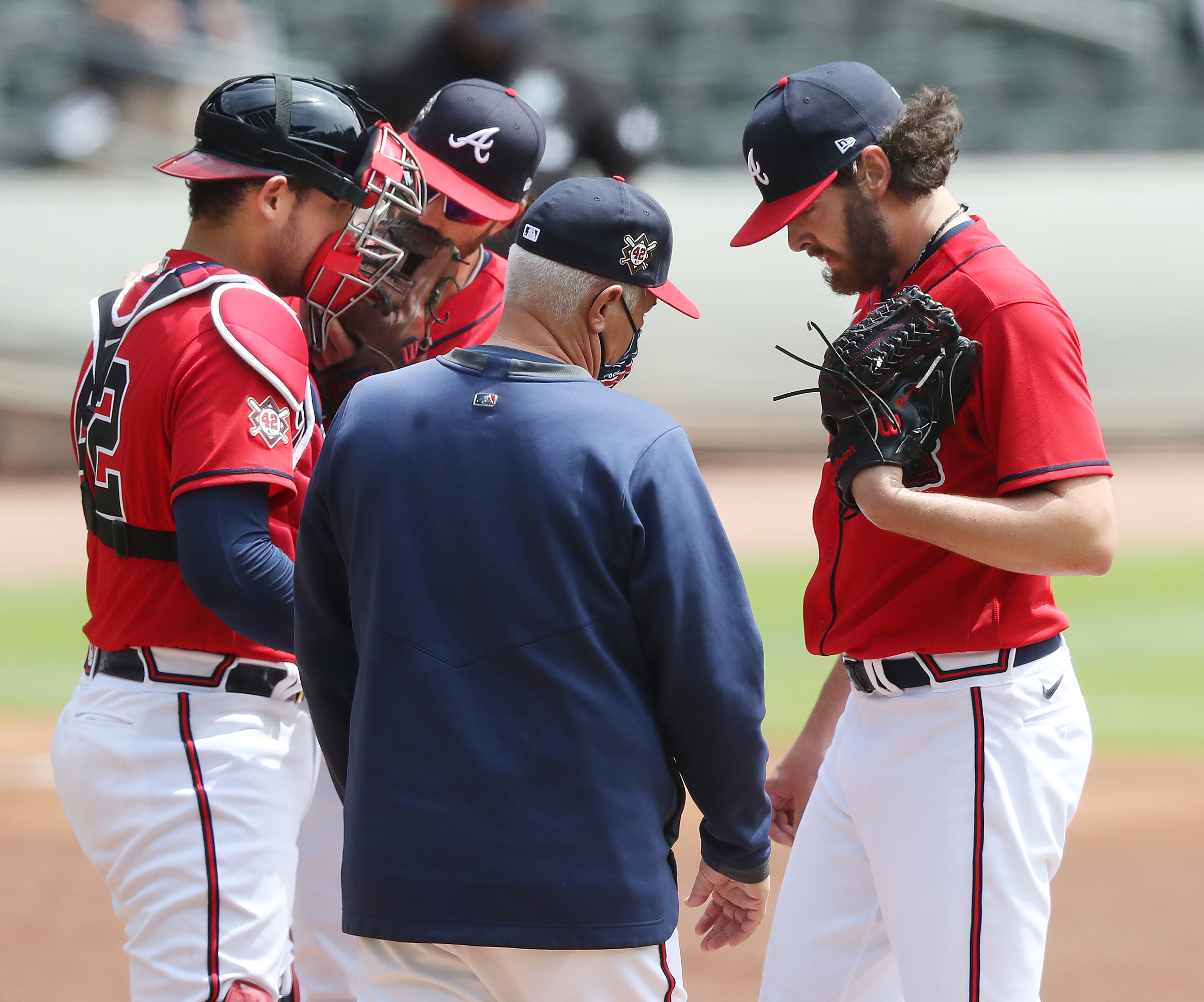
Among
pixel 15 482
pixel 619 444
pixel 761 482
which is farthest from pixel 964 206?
pixel 15 482

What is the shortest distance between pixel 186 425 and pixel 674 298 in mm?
785

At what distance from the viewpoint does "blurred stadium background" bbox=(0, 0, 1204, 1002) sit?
7852mm

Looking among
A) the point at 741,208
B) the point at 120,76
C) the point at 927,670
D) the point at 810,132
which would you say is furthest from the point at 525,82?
the point at 927,670

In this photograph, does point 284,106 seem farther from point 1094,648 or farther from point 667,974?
point 1094,648

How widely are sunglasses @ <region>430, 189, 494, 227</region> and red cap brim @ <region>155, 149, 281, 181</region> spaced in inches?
24.5

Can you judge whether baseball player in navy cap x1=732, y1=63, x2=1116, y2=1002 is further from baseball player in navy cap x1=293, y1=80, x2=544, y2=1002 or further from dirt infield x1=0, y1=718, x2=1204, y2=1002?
dirt infield x1=0, y1=718, x2=1204, y2=1002

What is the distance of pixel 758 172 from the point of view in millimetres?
2412

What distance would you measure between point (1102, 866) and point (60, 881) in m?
3.50

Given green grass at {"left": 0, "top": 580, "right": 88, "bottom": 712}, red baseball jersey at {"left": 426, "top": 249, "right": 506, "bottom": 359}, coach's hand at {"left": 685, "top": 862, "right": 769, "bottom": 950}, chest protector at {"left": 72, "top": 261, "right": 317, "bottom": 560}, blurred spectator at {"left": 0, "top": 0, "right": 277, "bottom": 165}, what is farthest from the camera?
blurred spectator at {"left": 0, "top": 0, "right": 277, "bottom": 165}

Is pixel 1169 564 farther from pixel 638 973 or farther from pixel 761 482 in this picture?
pixel 638 973

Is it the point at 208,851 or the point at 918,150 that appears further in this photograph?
the point at 918,150

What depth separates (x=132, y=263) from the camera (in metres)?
12.4

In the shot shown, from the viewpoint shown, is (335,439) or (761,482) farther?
(761,482)

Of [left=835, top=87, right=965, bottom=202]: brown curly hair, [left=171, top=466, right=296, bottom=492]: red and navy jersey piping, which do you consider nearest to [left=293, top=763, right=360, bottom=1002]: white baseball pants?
[left=171, top=466, right=296, bottom=492]: red and navy jersey piping
